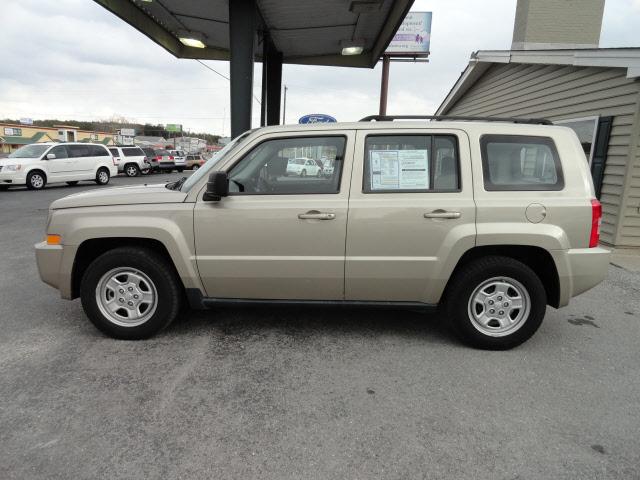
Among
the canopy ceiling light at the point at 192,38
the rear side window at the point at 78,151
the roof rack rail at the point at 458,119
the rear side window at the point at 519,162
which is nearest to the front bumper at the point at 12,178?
the rear side window at the point at 78,151

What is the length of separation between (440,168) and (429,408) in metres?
1.83

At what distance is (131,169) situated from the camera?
25.3 m

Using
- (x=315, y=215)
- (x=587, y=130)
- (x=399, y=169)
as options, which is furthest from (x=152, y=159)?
(x=399, y=169)

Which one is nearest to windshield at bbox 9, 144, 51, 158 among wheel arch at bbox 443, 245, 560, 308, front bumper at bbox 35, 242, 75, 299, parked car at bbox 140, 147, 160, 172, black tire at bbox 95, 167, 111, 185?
black tire at bbox 95, 167, 111, 185

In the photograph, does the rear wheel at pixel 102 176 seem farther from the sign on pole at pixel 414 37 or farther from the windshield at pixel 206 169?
the sign on pole at pixel 414 37

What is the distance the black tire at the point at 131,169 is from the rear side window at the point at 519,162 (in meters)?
25.4

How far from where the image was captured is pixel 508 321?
347cm

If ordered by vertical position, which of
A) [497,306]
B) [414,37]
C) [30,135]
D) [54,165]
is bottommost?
[497,306]

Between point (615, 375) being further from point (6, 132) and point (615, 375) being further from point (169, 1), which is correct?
point (6, 132)

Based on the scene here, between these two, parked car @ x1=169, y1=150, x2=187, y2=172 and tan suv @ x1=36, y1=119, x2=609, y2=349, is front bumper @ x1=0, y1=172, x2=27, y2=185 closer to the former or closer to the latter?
tan suv @ x1=36, y1=119, x2=609, y2=349

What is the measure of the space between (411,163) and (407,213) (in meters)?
0.44

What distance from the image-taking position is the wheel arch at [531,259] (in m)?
3.41

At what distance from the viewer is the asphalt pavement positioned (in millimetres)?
2209

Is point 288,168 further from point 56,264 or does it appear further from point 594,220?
point 594,220
